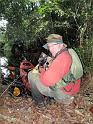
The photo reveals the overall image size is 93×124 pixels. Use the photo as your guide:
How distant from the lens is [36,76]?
22.0 feet

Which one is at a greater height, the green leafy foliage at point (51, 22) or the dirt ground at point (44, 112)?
the green leafy foliage at point (51, 22)

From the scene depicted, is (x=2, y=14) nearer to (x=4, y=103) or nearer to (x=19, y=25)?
(x=19, y=25)

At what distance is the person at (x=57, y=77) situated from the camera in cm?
584

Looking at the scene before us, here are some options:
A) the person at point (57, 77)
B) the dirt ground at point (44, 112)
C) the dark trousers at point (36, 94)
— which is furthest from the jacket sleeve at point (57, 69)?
the dirt ground at point (44, 112)

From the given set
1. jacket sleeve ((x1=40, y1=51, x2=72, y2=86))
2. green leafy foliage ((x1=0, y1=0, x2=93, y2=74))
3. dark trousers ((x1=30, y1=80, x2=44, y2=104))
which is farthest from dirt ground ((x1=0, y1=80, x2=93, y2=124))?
green leafy foliage ((x1=0, y1=0, x2=93, y2=74))

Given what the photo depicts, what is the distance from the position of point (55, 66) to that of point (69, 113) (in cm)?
159

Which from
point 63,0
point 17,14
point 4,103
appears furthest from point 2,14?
point 4,103

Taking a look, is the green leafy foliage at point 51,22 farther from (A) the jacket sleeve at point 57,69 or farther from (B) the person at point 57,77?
(A) the jacket sleeve at point 57,69

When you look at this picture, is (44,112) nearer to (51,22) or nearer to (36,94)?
(36,94)

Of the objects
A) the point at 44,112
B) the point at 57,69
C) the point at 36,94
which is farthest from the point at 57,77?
the point at 44,112

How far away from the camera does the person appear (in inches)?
230

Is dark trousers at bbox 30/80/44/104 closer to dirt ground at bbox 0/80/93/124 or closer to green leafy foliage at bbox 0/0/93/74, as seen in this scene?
dirt ground at bbox 0/80/93/124

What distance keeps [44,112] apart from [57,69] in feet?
4.71

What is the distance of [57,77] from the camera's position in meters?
5.87
